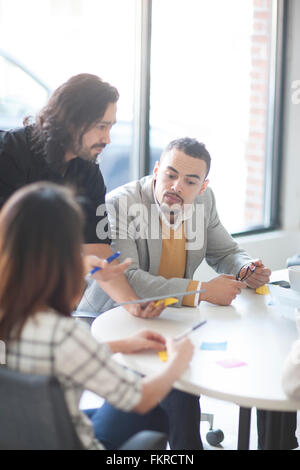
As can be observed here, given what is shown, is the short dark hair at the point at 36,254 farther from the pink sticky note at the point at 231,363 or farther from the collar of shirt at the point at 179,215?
the collar of shirt at the point at 179,215

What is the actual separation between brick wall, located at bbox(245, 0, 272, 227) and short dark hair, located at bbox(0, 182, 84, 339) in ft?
11.3

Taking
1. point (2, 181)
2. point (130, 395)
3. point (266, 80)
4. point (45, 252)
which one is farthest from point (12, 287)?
point (266, 80)

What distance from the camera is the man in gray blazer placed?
1954 millimetres

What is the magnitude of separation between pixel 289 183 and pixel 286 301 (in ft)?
9.32

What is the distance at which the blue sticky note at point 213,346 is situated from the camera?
1.49 metres

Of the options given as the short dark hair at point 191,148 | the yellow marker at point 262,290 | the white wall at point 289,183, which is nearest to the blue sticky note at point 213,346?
the yellow marker at point 262,290

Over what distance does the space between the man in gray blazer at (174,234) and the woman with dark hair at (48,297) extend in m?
0.80

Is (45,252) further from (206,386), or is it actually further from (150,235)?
(150,235)

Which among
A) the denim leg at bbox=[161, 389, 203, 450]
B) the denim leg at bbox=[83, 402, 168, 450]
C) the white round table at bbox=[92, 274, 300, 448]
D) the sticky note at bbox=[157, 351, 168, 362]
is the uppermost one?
the sticky note at bbox=[157, 351, 168, 362]

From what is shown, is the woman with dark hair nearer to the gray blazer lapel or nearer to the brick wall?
the gray blazer lapel

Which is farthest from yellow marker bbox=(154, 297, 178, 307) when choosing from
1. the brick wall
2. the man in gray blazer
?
the brick wall

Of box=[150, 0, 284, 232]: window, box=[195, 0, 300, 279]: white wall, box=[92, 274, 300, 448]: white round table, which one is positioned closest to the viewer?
box=[92, 274, 300, 448]: white round table
